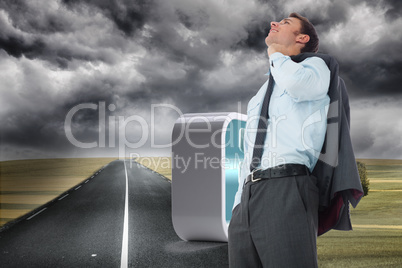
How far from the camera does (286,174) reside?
1530 mm

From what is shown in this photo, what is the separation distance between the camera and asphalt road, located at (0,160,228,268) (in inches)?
213

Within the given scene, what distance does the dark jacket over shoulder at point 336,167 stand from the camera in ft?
5.07

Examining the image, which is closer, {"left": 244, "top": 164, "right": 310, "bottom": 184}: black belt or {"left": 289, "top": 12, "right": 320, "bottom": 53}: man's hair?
{"left": 244, "top": 164, "right": 310, "bottom": 184}: black belt

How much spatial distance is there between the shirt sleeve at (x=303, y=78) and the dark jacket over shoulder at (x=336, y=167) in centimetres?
8

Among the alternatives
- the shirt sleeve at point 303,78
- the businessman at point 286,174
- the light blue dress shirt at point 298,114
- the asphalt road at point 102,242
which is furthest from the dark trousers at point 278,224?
the asphalt road at point 102,242

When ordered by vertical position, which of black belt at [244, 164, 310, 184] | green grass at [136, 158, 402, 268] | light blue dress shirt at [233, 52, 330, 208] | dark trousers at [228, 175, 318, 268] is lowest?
green grass at [136, 158, 402, 268]

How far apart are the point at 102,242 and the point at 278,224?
578cm

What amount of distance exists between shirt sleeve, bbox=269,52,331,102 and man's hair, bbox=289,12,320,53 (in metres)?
0.22

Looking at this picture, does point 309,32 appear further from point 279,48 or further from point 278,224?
point 278,224

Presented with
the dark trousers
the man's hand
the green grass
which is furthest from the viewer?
the green grass

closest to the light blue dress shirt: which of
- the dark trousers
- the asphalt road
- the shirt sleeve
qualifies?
the shirt sleeve

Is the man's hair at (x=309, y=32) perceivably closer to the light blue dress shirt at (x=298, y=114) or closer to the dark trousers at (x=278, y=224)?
the light blue dress shirt at (x=298, y=114)

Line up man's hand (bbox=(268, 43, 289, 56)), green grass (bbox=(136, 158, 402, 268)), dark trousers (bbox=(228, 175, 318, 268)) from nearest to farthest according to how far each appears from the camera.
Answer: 1. dark trousers (bbox=(228, 175, 318, 268))
2. man's hand (bbox=(268, 43, 289, 56))
3. green grass (bbox=(136, 158, 402, 268))

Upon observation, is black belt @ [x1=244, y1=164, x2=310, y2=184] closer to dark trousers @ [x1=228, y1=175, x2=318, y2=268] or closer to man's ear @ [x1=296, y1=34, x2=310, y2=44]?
dark trousers @ [x1=228, y1=175, x2=318, y2=268]
